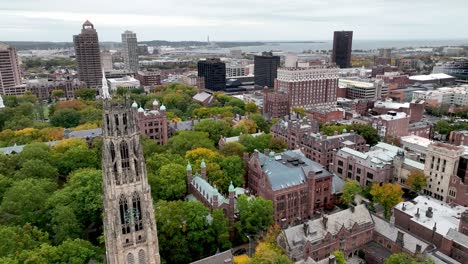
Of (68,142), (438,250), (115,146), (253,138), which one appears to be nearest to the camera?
(115,146)

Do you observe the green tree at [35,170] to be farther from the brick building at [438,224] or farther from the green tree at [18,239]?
the brick building at [438,224]

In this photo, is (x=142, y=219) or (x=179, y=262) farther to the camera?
(x=179, y=262)

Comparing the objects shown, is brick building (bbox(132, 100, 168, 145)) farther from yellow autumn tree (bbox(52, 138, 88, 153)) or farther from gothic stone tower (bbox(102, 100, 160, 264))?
gothic stone tower (bbox(102, 100, 160, 264))

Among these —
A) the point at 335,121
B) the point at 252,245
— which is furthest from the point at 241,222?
the point at 335,121

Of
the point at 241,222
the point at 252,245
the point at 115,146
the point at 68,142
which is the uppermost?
the point at 115,146

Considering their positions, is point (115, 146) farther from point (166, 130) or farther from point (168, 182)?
point (166, 130)

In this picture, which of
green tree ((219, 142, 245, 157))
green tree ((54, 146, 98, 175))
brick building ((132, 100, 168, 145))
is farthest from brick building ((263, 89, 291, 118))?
green tree ((54, 146, 98, 175))
